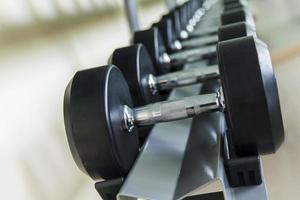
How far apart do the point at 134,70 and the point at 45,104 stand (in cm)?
26

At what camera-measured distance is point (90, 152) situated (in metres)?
0.49

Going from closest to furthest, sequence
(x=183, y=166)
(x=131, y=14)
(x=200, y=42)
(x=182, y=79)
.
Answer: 1. (x=183, y=166)
2. (x=182, y=79)
3. (x=200, y=42)
4. (x=131, y=14)

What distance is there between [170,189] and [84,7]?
0.92 meters

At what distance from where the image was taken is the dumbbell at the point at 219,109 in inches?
18.1

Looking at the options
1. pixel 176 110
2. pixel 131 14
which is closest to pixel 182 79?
pixel 176 110

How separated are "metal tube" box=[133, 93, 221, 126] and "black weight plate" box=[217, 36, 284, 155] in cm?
7

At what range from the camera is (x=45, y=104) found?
2.85 ft

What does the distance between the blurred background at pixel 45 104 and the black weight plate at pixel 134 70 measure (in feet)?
0.65

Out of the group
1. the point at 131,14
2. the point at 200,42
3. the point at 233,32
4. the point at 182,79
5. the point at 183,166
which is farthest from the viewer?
the point at 131,14

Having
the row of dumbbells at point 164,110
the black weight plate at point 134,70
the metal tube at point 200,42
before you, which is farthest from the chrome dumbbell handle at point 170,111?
the metal tube at point 200,42

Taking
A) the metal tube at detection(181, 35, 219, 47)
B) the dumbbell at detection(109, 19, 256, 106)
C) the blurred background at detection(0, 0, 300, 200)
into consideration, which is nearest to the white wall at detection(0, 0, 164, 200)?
the blurred background at detection(0, 0, 300, 200)

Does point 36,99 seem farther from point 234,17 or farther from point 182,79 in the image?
point 234,17

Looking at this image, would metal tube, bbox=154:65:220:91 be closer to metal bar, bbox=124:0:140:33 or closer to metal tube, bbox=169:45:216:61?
metal tube, bbox=169:45:216:61

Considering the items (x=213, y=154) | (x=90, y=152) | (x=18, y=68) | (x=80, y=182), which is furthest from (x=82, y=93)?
(x=80, y=182)
